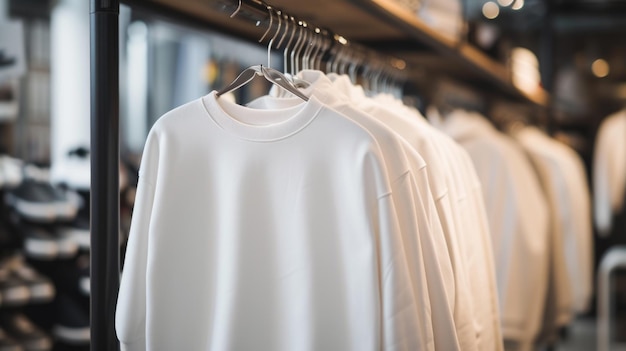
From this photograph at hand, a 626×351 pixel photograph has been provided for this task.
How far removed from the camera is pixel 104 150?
1.31 metres

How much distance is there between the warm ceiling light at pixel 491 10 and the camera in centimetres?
688

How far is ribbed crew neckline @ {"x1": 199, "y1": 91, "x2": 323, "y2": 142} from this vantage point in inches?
53.9

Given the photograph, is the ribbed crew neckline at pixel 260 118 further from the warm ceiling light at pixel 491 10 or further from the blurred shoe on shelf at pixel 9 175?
the warm ceiling light at pixel 491 10

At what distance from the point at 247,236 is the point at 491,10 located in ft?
20.1

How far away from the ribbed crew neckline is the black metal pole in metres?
0.18

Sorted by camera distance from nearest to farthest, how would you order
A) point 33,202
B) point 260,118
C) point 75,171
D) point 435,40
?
point 260,118, point 435,40, point 33,202, point 75,171

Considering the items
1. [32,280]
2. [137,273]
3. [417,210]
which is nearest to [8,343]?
[32,280]

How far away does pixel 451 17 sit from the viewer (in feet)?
8.68

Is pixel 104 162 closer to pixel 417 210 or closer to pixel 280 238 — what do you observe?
pixel 280 238

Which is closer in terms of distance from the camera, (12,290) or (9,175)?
(12,290)

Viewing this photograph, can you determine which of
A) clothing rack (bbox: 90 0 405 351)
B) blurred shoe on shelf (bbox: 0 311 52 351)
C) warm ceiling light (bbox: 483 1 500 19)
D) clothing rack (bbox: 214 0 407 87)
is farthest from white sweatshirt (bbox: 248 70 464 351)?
warm ceiling light (bbox: 483 1 500 19)

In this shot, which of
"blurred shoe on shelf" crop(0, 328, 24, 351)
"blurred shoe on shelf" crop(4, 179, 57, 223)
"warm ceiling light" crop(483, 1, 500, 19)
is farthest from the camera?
"warm ceiling light" crop(483, 1, 500, 19)

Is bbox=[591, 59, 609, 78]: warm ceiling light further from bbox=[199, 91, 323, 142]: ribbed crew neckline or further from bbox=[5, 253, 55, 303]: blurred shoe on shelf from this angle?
bbox=[199, 91, 323, 142]: ribbed crew neckline

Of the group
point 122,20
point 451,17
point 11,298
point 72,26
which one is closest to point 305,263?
point 451,17
